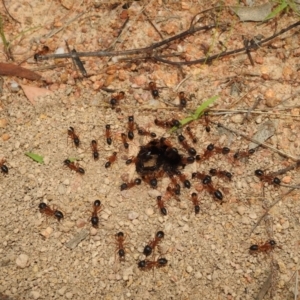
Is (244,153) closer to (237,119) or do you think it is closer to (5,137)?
(237,119)

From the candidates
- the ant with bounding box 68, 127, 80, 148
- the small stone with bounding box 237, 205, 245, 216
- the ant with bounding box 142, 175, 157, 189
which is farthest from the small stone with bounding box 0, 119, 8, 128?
the small stone with bounding box 237, 205, 245, 216

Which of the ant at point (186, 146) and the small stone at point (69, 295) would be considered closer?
the small stone at point (69, 295)

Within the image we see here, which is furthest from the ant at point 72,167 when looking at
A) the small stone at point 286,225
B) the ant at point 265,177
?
the small stone at point 286,225

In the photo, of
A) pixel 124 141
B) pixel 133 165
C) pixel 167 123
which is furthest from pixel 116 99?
pixel 133 165

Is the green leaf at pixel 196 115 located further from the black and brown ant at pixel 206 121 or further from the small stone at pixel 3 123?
the small stone at pixel 3 123

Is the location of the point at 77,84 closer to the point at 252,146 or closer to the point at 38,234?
the point at 38,234

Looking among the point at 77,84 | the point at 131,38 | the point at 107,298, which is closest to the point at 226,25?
the point at 131,38
